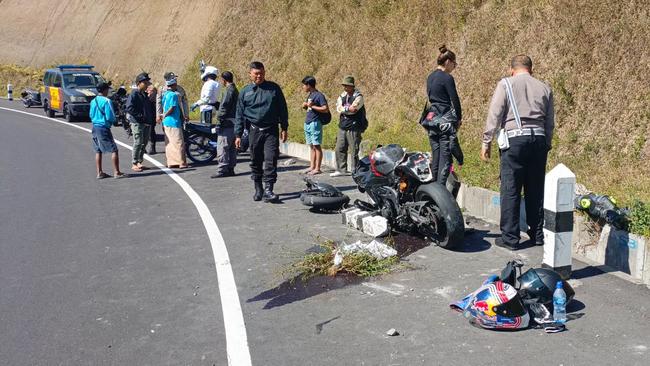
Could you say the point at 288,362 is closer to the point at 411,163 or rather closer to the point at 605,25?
the point at 411,163

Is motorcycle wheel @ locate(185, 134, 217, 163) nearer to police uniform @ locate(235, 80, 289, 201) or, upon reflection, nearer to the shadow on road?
police uniform @ locate(235, 80, 289, 201)

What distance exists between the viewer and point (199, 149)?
47.3 ft

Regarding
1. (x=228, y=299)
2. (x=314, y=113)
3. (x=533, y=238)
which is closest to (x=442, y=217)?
(x=533, y=238)

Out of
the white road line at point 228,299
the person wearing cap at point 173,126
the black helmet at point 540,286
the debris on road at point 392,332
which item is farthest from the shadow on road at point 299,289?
the person wearing cap at point 173,126

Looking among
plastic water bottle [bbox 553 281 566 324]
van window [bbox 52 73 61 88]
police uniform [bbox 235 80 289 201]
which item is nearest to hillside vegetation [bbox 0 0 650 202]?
police uniform [bbox 235 80 289 201]

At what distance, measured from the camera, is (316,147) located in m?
12.5

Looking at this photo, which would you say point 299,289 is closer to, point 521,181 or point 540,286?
point 540,286

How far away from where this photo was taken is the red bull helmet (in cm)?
517

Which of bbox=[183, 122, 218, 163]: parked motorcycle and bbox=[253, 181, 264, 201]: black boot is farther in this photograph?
bbox=[183, 122, 218, 163]: parked motorcycle

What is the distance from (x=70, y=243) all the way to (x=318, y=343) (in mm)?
4350

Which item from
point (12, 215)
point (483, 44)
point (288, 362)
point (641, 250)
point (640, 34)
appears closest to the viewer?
point (288, 362)

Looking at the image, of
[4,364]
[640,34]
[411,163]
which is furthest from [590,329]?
[640,34]

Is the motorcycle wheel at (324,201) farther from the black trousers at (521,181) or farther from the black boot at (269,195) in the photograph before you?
the black trousers at (521,181)

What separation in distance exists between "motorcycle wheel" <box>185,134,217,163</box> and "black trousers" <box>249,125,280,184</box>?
428 cm
